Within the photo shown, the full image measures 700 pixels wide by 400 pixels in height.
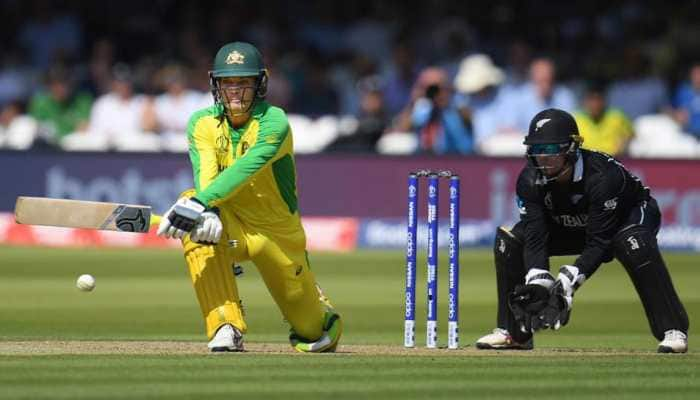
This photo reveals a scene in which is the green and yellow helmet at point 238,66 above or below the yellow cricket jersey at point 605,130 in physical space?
below

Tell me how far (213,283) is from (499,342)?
164 centimetres

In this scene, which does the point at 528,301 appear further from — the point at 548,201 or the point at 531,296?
the point at 548,201

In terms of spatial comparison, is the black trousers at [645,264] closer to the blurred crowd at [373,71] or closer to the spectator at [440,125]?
the blurred crowd at [373,71]

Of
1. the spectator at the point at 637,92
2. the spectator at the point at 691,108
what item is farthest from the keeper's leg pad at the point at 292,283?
the spectator at the point at 637,92

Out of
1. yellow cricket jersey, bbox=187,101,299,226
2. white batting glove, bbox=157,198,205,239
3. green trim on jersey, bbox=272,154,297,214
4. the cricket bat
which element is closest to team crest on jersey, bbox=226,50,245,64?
yellow cricket jersey, bbox=187,101,299,226

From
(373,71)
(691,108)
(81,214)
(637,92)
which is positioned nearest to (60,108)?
(373,71)

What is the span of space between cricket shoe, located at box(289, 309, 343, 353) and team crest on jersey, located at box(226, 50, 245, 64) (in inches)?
55.2

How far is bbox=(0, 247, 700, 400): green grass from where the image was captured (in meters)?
6.54

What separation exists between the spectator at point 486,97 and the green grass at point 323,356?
163 cm

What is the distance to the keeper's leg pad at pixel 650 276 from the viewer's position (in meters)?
8.03

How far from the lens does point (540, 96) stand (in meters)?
16.4

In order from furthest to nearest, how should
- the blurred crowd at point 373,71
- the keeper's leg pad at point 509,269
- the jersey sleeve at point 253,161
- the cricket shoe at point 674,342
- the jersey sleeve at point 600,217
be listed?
the blurred crowd at point 373,71
the keeper's leg pad at point 509,269
the cricket shoe at point 674,342
the jersey sleeve at point 600,217
the jersey sleeve at point 253,161

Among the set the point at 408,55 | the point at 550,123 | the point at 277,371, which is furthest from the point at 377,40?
the point at 277,371

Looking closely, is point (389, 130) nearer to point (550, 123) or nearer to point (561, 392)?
point (550, 123)
